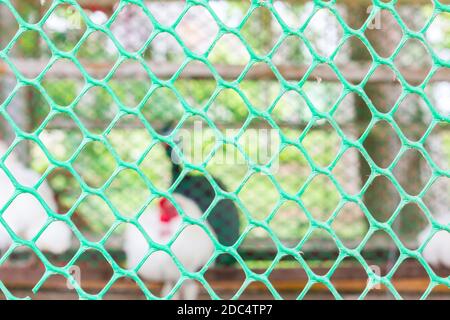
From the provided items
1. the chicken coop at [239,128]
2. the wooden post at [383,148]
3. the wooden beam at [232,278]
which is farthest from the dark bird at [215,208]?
the wooden post at [383,148]

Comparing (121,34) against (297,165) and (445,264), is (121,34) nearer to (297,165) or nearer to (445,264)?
(297,165)

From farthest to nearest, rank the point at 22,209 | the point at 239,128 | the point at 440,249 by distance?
the point at 239,128, the point at 440,249, the point at 22,209

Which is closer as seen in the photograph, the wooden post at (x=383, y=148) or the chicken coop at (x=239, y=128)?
the chicken coop at (x=239, y=128)

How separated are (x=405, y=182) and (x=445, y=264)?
2.30 ft

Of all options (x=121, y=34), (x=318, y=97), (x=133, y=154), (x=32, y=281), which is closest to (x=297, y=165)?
(x=318, y=97)

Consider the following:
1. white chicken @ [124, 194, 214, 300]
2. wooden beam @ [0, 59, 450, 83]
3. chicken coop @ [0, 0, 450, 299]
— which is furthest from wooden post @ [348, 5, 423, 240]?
white chicken @ [124, 194, 214, 300]

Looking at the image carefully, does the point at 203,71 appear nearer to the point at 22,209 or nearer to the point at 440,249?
the point at 22,209

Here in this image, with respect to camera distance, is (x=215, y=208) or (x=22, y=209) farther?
(x=215, y=208)

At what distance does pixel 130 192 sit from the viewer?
2723 mm

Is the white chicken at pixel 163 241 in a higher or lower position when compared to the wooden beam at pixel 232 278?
higher

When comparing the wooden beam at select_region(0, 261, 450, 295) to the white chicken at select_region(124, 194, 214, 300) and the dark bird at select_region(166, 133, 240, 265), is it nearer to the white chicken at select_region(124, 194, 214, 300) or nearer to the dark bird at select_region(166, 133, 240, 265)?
the dark bird at select_region(166, 133, 240, 265)

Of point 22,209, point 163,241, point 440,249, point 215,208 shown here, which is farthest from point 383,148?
point 22,209

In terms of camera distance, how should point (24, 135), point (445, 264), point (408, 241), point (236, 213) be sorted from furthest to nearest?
point (408, 241), point (236, 213), point (445, 264), point (24, 135)

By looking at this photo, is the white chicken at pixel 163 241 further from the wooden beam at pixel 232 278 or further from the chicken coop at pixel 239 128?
the wooden beam at pixel 232 278
